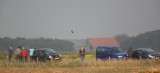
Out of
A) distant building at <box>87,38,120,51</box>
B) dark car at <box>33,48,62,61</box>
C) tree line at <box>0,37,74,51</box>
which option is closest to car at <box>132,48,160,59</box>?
dark car at <box>33,48,62,61</box>

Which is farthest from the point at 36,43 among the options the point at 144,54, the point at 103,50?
the point at 144,54

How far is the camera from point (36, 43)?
455ft

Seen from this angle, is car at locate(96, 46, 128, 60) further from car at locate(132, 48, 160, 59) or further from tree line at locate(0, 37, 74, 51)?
tree line at locate(0, 37, 74, 51)

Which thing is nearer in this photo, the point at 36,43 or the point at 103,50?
the point at 103,50

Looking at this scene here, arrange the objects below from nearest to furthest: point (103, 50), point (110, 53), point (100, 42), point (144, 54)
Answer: point (110, 53)
point (144, 54)
point (103, 50)
point (100, 42)

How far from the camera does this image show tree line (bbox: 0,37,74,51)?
135 meters

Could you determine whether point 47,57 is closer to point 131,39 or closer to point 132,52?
point 132,52

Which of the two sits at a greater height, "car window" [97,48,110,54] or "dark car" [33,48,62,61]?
"car window" [97,48,110,54]

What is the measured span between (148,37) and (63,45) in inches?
1121

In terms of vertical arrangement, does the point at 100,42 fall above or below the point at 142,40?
below

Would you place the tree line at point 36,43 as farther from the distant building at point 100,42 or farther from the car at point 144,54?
the car at point 144,54

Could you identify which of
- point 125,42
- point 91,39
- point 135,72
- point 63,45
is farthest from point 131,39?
point 135,72

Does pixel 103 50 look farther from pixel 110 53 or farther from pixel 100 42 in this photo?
pixel 100 42

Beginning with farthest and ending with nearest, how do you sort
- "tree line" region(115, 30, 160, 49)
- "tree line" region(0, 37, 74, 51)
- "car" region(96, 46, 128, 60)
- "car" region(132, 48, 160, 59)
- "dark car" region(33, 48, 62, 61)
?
"tree line" region(115, 30, 160, 49) < "tree line" region(0, 37, 74, 51) < "car" region(96, 46, 128, 60) < "car" region(132, 48, 160, 59) < "dark car" region(33, 48, 62, 61)
